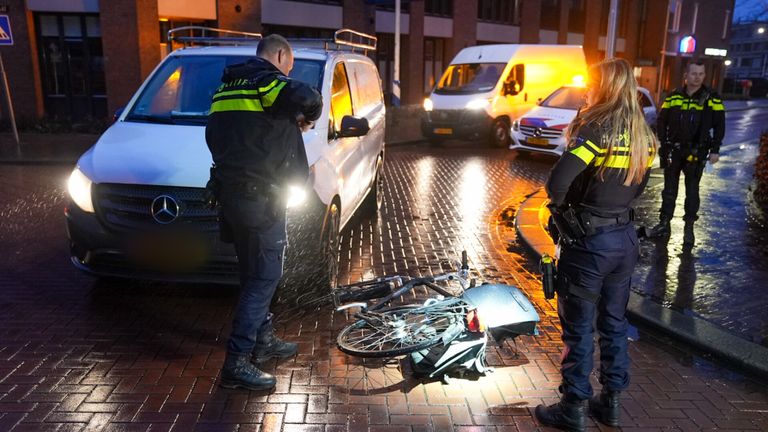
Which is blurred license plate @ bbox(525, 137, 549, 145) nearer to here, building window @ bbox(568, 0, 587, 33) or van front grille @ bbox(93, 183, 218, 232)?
van front grille @ bbox(93, 183, 218, 232)

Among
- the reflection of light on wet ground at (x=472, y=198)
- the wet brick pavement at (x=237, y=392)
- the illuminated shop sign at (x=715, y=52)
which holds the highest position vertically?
the illuminated shop sign at (x=715, y=52)

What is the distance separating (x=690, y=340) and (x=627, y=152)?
201cm

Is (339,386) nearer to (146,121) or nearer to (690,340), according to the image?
(690,340)

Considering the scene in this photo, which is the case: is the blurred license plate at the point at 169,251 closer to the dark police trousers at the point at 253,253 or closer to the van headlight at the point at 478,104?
the dark police trousers at the point at 253,253

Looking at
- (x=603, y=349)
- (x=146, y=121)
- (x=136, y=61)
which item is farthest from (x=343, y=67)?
(x=136, y=61)

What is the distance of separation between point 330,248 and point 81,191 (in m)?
2.00

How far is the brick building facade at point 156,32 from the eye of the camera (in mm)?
17984

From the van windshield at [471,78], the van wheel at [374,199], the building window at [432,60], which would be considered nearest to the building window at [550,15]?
the building window at [432,60]

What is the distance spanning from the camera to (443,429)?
3.42 meters

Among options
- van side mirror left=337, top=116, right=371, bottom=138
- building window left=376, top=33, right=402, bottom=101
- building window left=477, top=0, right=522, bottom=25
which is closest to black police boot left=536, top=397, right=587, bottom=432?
van side mirror left=337, top=116, right=371, bottom=138

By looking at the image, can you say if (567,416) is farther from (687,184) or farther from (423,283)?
(687,184)

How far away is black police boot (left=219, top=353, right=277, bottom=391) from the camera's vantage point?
3.76m

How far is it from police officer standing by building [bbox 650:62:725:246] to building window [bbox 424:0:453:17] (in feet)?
72.1

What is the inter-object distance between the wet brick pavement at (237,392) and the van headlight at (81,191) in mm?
837
